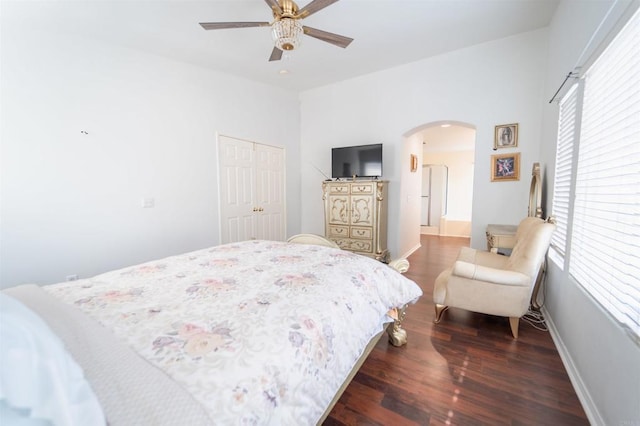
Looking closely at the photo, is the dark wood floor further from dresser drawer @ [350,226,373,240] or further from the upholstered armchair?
dresser drawer @ [350,226,373,240]

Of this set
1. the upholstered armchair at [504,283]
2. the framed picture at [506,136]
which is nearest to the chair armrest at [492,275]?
the upholstered armchair at [504,283]

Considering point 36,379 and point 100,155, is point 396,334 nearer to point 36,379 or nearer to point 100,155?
point 36,379

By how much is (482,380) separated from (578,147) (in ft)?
5.90

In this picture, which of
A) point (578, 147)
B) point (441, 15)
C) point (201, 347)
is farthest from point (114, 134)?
A: point (578, 147)

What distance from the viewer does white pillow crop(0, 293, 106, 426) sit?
406 millimetres

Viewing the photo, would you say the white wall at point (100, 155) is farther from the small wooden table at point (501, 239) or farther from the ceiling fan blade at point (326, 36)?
the small wooden table at point (501, 239)

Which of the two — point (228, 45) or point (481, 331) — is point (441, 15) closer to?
point (228, 45)

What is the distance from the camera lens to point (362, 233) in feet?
13.0

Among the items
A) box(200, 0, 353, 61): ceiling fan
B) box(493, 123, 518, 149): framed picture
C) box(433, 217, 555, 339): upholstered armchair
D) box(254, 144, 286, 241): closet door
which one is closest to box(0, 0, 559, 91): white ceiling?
box(200, 0, 353, 61): ceiling fan

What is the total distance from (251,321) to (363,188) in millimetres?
3160

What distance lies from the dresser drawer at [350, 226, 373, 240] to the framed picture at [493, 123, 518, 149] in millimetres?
1977

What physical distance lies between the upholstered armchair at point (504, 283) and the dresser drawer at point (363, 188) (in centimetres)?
188

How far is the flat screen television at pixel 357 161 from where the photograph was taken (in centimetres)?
407

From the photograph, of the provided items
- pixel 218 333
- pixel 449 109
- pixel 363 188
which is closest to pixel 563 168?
pixel 449 109
